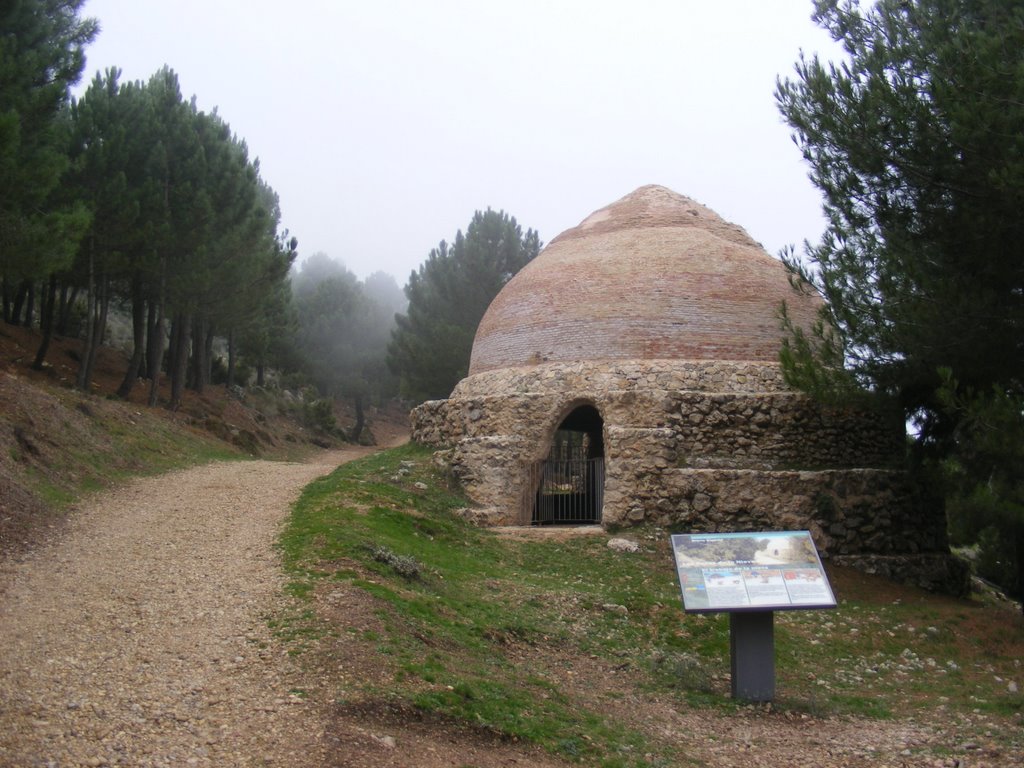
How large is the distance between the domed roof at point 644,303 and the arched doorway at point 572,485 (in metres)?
1.59

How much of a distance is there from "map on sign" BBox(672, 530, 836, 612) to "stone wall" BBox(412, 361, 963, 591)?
17.9 feet

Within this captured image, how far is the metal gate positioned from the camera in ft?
49.7

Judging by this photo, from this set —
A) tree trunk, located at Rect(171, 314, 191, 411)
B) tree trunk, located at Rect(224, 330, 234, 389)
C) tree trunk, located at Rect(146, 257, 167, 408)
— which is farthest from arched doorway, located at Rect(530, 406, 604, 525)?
tree trunk, located at Rect(224, 330, 234, 389)

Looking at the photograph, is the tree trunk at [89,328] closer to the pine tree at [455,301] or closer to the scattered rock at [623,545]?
the pine tree at [455,301]

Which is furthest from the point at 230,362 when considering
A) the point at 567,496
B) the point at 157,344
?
the point at 567,496

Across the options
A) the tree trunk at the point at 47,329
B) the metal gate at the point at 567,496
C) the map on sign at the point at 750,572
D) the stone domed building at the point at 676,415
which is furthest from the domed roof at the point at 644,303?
the tree trunk at the point at 47,329

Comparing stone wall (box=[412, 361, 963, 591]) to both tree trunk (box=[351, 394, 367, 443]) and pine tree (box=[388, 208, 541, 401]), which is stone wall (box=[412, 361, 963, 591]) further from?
tree trunk (box=[351, 394, 367, 443])

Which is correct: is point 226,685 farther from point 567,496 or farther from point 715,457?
point 567,496

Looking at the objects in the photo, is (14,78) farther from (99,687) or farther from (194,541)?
(99,687)

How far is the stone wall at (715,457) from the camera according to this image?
13.5 m

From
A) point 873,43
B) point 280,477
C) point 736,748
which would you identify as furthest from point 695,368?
point 736,748

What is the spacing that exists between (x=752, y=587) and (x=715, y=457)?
647 centimetres

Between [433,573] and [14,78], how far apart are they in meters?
10.9

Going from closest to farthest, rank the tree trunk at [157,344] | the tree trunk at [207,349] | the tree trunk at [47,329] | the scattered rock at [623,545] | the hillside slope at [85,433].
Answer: the hillside slope at [85,433] < the scattered rock at [623,545] < the tree trunk at [47,329] < the tree trunk at [157,344] < the tree trunk at [207,349]
